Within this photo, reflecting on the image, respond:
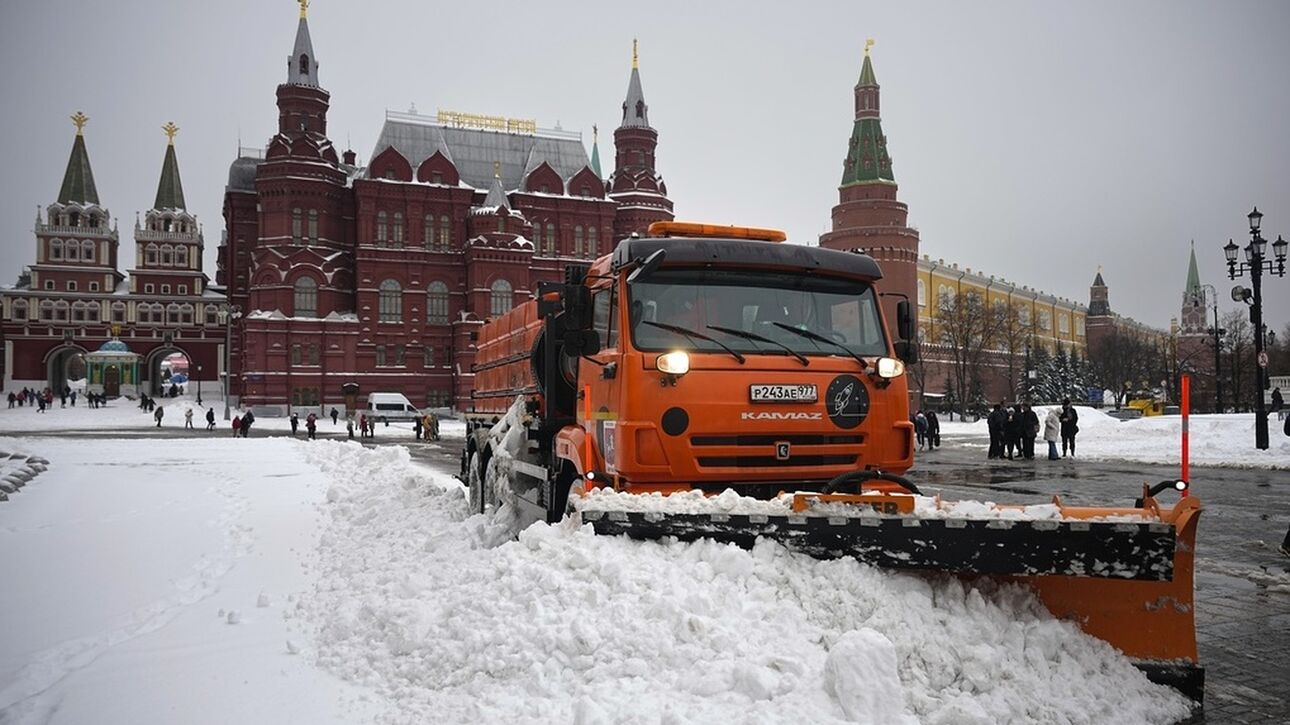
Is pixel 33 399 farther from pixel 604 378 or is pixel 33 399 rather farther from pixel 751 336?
pixel 751 336

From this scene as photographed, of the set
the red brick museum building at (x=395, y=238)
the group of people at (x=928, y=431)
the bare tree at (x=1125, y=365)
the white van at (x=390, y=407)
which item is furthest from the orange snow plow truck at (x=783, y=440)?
the bare tree at (x=1125, y=365)

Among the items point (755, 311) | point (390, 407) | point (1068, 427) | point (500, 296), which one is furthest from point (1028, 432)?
point (500, 296)

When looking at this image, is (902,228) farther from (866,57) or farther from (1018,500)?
(1018,500)

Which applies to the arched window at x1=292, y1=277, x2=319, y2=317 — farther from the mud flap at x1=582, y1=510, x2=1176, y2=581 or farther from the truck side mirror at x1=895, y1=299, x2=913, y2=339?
the mud flap at x1=582, y1=510, x2=1176, y2=581

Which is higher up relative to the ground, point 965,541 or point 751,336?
point 751,336

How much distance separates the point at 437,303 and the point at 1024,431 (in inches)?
1978

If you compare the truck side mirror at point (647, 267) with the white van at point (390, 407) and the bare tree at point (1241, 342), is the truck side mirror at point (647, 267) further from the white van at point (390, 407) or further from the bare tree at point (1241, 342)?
the bare tree at point (1241, 342)

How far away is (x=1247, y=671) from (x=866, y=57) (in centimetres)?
8497

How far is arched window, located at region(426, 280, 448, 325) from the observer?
221ft

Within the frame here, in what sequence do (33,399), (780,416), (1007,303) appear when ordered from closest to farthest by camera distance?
(780,416) < (33,399) < (1007,303)

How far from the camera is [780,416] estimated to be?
6152mm

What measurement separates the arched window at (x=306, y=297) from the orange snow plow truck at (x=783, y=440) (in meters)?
60.5

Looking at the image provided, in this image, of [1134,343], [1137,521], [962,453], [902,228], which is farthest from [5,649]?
[1134,343]

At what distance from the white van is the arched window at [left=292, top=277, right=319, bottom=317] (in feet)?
27.6
